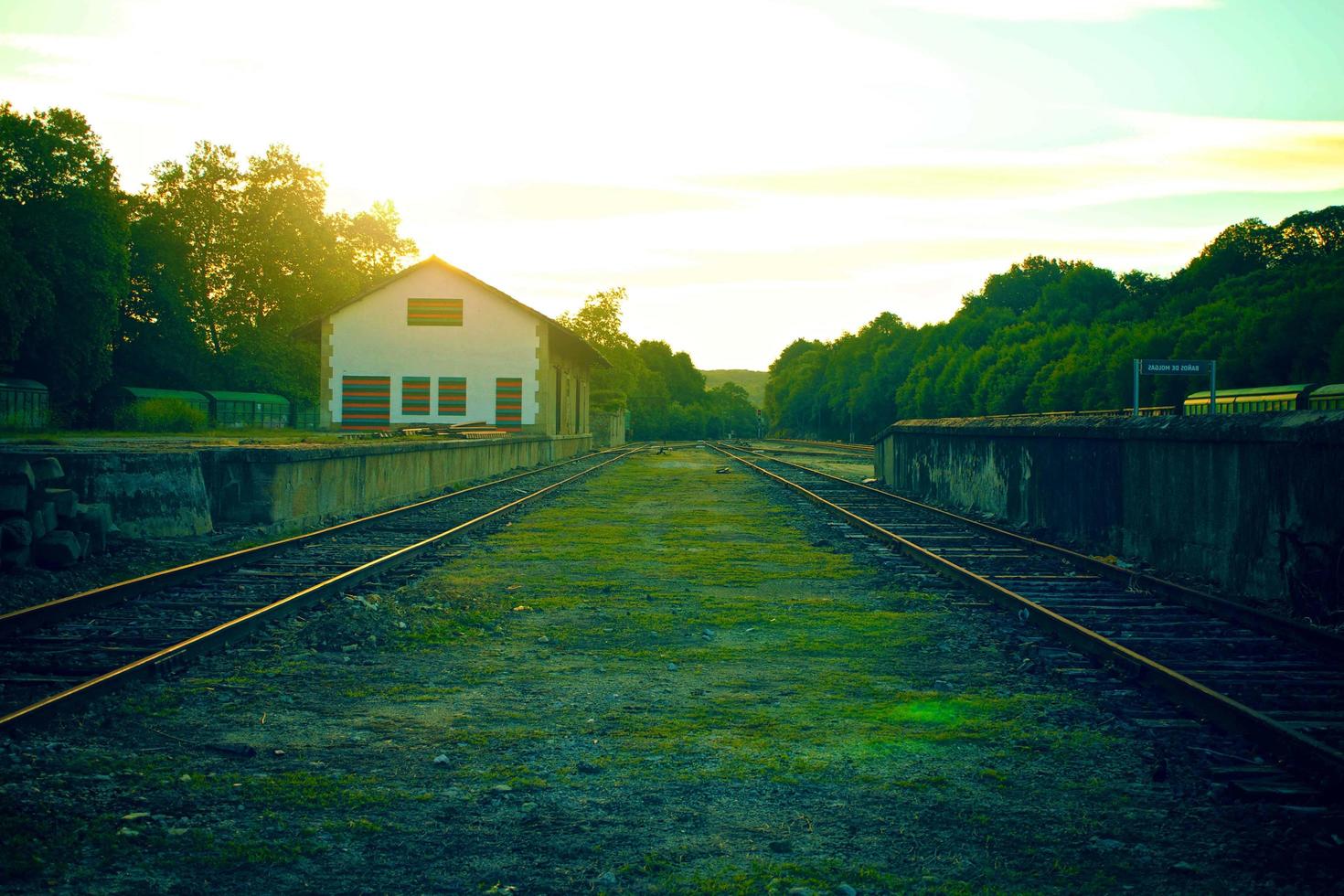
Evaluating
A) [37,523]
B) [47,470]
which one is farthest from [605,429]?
[37,523]

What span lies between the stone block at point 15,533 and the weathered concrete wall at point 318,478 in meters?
3.61

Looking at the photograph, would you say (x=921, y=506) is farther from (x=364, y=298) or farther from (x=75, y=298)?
(x=75, y=298)

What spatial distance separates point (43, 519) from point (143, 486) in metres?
1.95

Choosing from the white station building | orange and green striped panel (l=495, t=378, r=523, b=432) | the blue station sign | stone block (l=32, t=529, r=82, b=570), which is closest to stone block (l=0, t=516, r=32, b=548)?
stone block (l=32, t=529, r=82, b=570)

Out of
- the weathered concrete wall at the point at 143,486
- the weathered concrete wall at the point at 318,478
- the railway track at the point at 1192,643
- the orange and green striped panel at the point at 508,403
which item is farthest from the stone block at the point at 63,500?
the orange and green striped panel at the point at 508,403

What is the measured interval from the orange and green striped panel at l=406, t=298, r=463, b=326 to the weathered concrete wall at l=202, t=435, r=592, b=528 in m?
18.2

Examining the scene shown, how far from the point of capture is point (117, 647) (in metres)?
6.32

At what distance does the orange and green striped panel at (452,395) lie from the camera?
4197 cm

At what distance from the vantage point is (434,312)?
4228 cm

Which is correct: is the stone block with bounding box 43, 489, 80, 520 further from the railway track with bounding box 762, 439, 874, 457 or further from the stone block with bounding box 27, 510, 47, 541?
the railway track with bounding box 762, 439, 874, 457

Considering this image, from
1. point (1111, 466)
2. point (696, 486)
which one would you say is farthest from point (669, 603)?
point (696, 486)

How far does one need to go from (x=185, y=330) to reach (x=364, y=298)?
3214 cm

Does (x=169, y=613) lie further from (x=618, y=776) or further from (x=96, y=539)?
(x=618, y=776)

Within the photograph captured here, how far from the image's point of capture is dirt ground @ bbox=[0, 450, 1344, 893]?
3389 mm
